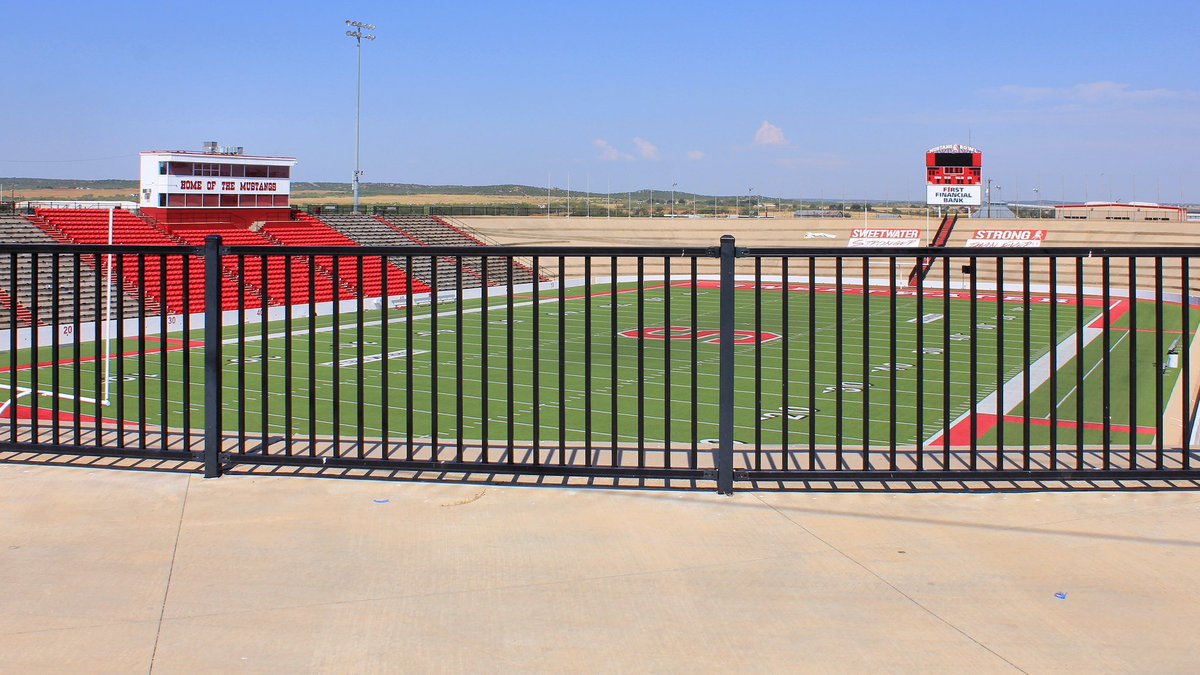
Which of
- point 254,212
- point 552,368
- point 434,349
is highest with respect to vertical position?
point 254,212

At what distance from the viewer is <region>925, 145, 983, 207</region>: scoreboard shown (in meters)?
65.1

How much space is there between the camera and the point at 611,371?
37.3 feet

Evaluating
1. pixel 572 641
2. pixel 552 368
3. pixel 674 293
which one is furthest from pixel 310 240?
pixel 572 641

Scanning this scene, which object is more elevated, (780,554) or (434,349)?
(434,349)

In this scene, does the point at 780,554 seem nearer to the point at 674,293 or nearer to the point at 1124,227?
the point at 674,293

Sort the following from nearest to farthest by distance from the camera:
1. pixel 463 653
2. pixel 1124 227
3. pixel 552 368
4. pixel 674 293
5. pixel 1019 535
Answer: pixel 463 653, pixel 1019 535, pixel 552 368, pixel 674 293, pixel 1124 227

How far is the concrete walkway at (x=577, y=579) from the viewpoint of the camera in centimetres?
387

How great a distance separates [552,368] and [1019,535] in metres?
24.9

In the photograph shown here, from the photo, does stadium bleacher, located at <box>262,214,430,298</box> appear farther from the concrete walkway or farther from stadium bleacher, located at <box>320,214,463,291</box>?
the concrete walkway

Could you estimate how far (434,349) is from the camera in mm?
7309

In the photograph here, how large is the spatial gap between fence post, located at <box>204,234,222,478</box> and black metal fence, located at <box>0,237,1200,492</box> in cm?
2

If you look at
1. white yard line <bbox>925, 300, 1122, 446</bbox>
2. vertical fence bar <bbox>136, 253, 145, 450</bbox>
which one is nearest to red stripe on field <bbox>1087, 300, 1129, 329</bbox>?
white yard line <bbox>925, 300, 1122, 446</bbox>

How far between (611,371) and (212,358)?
5.51 meters

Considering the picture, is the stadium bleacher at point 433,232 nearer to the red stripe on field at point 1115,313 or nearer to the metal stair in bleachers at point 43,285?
the metal stair in bleachers at point 43,285
